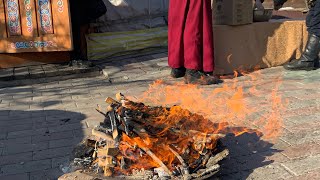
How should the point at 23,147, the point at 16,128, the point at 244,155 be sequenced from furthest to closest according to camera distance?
1. the point at 16,128
2. the point at 23,147
3. the point at 244,155

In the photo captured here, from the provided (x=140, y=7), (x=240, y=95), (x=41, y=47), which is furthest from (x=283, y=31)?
(x=41, y=47)

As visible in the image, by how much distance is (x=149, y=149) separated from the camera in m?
2.69

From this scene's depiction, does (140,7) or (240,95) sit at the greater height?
(140,7)

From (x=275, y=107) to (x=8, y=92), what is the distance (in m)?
3.53

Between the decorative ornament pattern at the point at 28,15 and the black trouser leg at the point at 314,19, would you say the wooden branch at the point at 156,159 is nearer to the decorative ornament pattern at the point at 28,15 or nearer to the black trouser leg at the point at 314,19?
the black trouser leg at the point at 314,19

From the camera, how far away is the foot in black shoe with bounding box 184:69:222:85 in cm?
522

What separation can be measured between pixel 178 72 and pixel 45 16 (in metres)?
2.17

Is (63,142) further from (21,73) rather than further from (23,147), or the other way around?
(21,73)

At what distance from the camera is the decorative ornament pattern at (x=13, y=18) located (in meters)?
5.96

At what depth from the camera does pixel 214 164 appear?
267 centimetres

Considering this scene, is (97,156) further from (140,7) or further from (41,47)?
(140,7)

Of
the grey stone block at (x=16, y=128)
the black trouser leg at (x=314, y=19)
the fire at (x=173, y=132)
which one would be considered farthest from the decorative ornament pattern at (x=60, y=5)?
the black trouser leg at (x=314, y=19)

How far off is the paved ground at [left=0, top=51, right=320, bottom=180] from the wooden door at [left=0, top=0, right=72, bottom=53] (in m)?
0.61

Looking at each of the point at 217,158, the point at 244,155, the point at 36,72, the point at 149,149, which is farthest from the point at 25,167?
the point at 36,72
